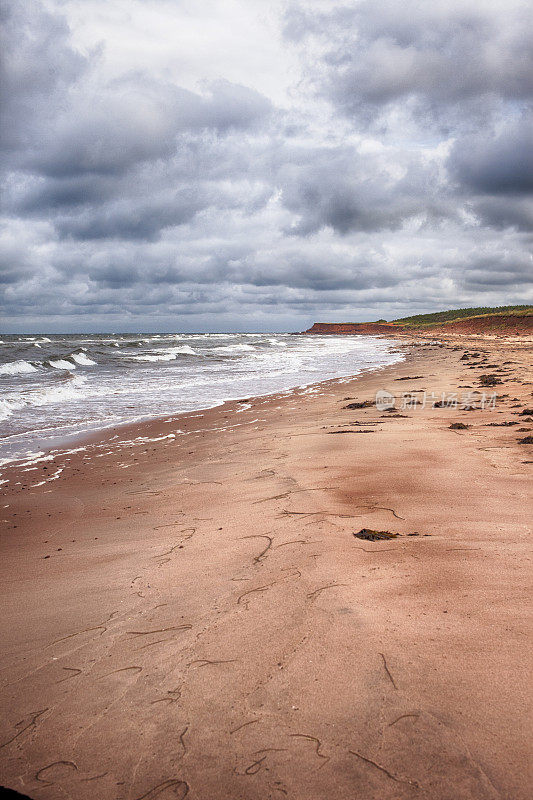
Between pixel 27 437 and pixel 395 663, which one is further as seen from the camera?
pixel 27 437

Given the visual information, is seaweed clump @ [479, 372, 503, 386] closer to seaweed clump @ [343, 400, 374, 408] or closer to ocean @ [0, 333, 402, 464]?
seaweed clump @ [343, 400, 374, 408]

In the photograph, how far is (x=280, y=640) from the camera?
2428mm

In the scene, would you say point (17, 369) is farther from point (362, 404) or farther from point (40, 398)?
point (362, 404)

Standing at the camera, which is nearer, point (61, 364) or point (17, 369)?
point (17, 369)

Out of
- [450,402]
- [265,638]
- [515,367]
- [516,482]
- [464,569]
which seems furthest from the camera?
[515,367]

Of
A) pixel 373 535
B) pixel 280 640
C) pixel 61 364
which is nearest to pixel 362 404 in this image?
pixel 373 535

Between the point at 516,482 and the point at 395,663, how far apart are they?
3036mm

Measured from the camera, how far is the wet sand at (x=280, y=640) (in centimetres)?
175

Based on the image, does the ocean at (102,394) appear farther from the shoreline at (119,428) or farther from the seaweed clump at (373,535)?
the seaweed clump at (373,535)

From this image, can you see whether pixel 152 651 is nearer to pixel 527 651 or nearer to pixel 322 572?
pixel 322 572

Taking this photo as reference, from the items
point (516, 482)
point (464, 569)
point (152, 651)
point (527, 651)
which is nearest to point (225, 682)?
point (152, 651)

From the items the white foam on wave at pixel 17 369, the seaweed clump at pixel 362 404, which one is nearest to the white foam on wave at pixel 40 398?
the white foam on wave at pixel 17 369

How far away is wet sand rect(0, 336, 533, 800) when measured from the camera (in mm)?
1748

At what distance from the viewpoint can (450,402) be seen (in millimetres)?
9891
